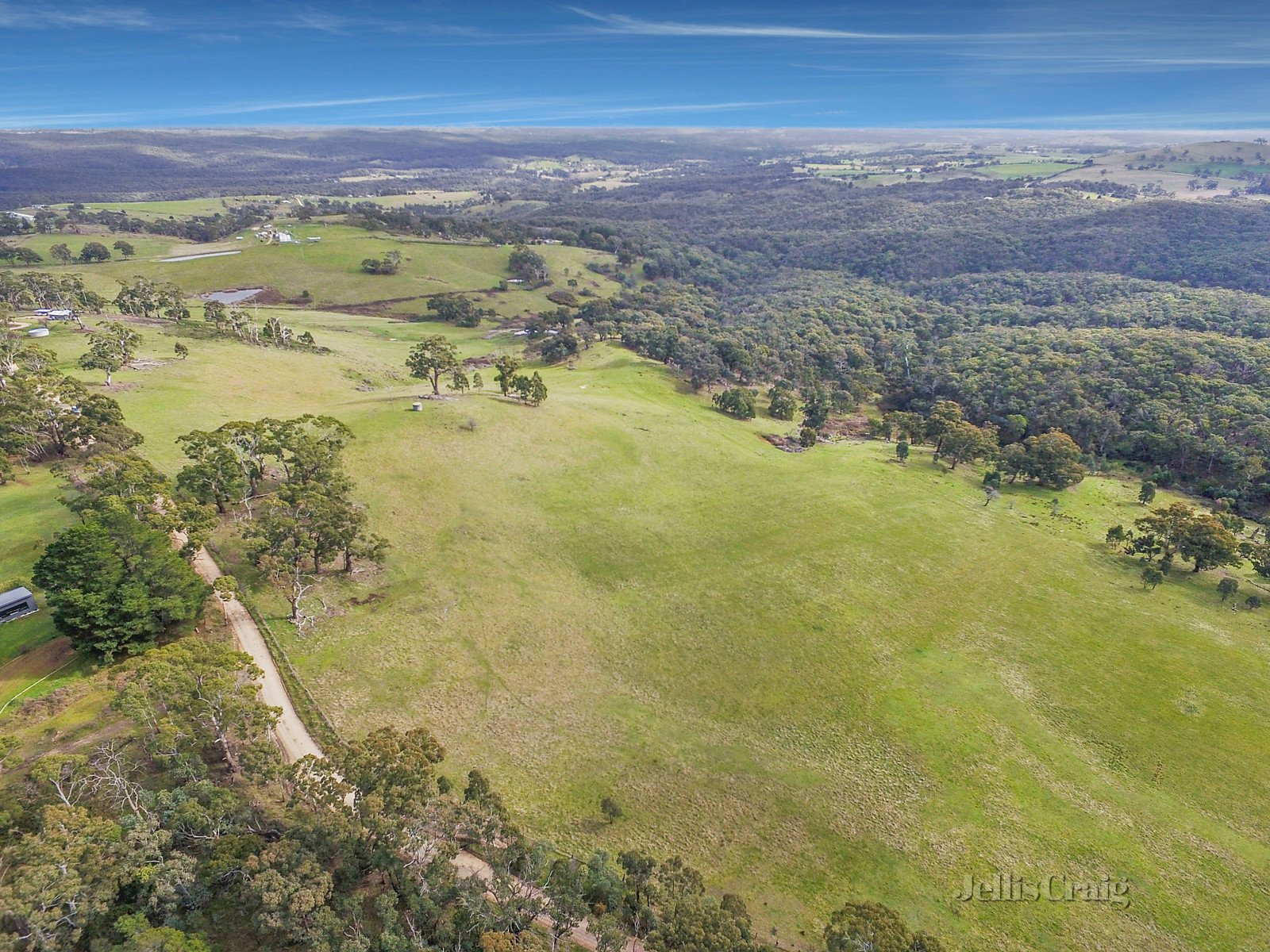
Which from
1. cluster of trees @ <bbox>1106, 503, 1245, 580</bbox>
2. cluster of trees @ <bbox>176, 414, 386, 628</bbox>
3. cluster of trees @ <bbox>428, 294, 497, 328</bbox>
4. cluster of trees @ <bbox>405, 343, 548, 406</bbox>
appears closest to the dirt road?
cluster of trees @ <bbox>176, 414, 386, 628</bbox>

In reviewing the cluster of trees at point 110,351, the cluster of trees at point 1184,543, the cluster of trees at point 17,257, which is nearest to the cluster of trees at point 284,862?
the cluster of trees at point 1184,543

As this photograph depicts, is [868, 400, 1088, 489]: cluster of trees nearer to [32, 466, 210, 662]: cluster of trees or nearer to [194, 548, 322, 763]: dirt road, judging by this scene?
[194, 548, 322, 763]: dirt road

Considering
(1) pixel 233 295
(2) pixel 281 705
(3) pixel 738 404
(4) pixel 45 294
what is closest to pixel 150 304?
(4) pixel 45 294

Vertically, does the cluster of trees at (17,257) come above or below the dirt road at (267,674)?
above

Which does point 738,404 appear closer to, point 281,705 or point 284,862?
point 281,705

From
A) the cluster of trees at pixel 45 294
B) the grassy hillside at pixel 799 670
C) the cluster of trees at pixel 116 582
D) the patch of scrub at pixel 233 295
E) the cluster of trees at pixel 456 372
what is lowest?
the grassy hillside at pixel 799 670

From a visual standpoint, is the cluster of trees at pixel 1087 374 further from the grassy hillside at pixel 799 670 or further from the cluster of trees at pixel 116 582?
the cluster of trees at pixel 116 582

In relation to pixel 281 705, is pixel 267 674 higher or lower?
higher
